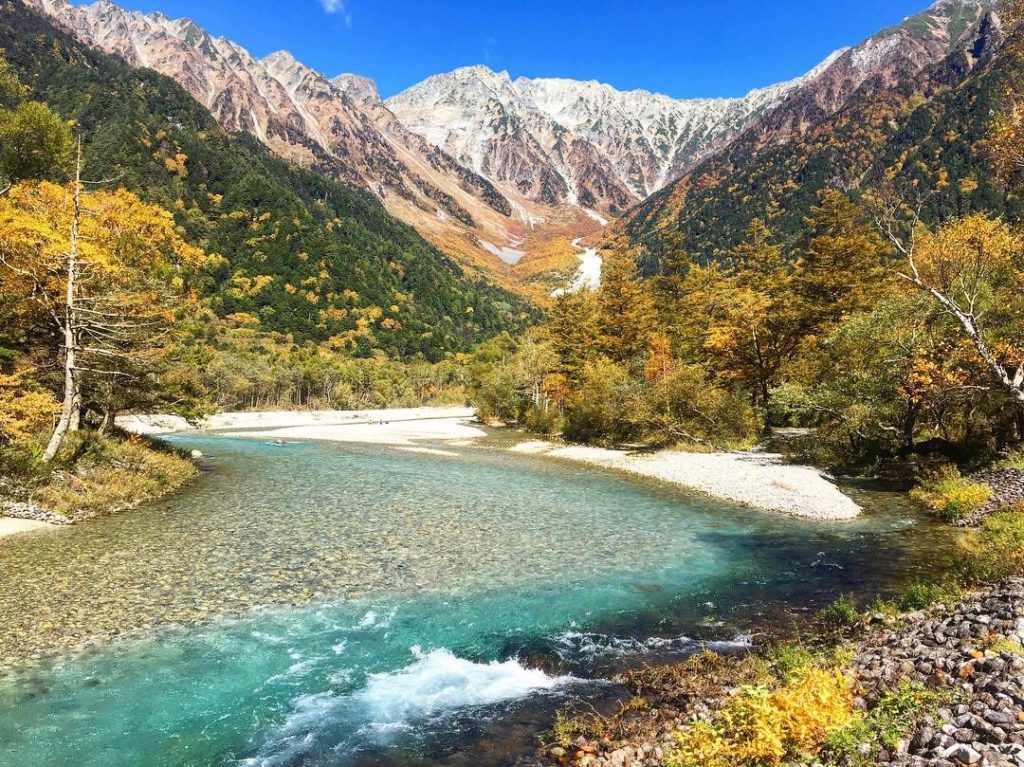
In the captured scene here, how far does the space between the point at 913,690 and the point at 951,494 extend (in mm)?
19963

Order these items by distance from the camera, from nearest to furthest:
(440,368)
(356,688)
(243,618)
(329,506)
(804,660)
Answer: (804,660)
(356,688)
(243,618)
(329,506)
(440,368)

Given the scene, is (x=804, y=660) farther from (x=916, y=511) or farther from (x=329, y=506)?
(x=329, y=506)

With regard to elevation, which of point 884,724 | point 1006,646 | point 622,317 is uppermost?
point 622,317

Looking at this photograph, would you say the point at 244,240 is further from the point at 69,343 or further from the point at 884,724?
the point at 884,724

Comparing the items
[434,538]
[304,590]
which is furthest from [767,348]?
[304,590]

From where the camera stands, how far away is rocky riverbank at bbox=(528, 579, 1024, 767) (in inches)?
225

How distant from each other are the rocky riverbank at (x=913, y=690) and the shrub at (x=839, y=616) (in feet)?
1.72

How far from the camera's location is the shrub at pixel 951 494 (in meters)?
21.2

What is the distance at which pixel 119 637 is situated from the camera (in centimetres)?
1162

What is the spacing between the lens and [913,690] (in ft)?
23.2

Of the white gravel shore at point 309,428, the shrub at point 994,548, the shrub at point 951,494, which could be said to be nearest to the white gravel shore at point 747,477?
the shrub at point 951,494

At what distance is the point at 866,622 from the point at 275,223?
678ft

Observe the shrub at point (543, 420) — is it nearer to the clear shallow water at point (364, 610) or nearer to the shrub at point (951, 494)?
the clear shallow water at point (364, 610)

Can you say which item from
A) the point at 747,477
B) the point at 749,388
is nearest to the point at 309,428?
the point at 749,388
